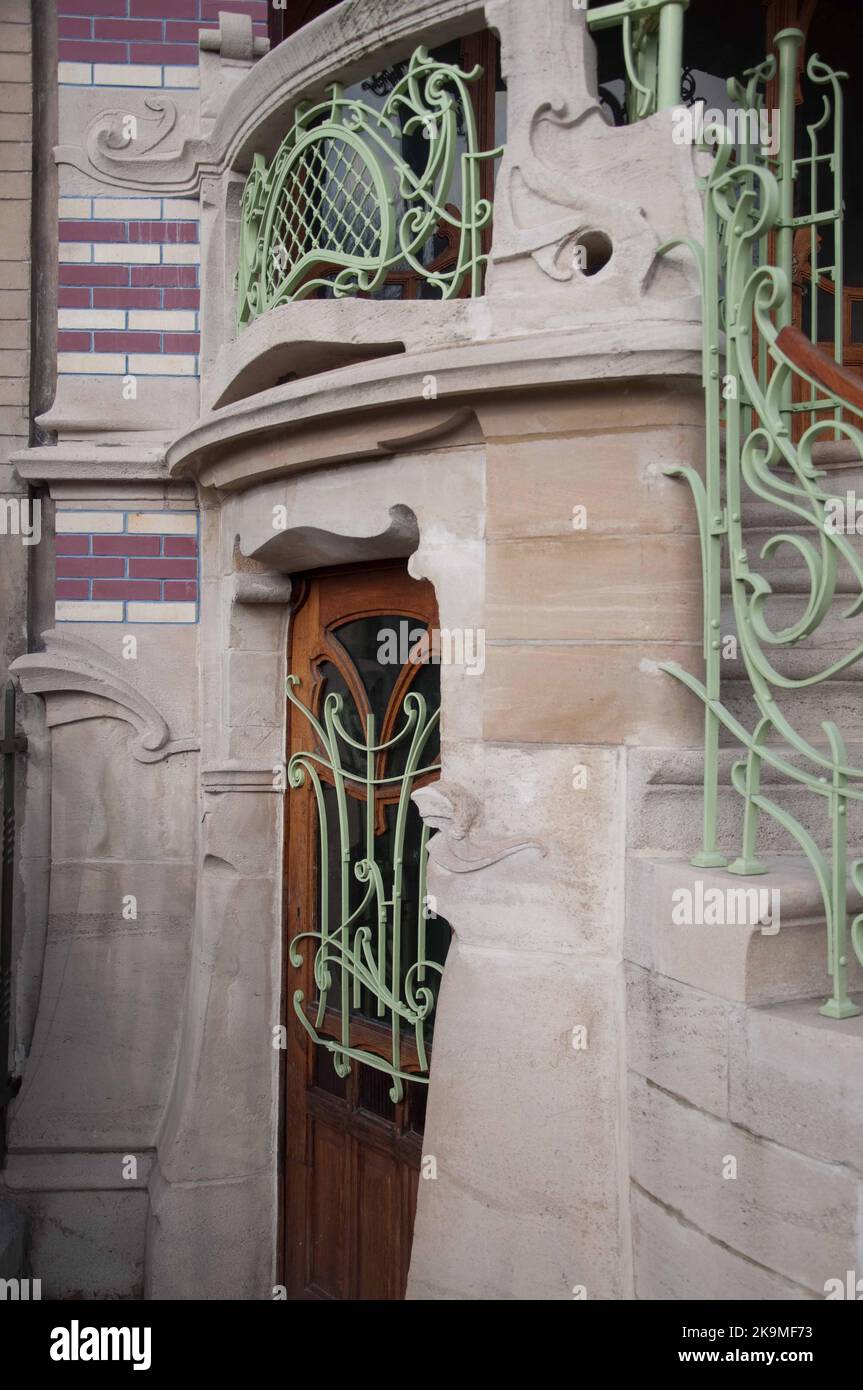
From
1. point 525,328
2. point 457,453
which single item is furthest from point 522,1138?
point 525,328

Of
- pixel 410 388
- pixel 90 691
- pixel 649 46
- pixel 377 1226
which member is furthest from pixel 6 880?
pixel 649 46

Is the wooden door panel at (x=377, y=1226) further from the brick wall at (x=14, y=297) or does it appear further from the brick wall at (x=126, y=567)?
the brick wall at (x=14, y=297)

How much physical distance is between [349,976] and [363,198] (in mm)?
2502

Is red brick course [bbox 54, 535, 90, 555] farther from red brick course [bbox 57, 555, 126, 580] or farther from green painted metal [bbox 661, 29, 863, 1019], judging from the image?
green painted metal [bbox 661, 29, 863, 1019]

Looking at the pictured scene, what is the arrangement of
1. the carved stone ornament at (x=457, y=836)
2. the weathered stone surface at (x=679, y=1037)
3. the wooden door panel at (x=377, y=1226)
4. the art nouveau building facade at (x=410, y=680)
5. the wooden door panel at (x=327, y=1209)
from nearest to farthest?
A: the weathered stone surface at (x=679, y=1037), the art nouveau building facade at (x=410, y=680), the carved stone ornament at (x=457, y=836), the wooden door panel at (x=377, y=1226), the wooden door panel at (x=327, y=1209)

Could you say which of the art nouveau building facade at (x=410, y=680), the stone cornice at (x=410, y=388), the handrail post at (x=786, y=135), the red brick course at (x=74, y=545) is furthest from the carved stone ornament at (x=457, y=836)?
the red brick course at (x=74, y=545)

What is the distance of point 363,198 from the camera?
3812 mm

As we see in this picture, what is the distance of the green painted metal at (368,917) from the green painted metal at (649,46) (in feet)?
5.86

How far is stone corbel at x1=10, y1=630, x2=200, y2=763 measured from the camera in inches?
187

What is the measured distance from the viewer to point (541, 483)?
124 inches

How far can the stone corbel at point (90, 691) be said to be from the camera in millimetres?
4762

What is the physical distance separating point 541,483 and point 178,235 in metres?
2.33

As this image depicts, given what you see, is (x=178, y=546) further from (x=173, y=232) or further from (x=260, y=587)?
(x=173, y=232)

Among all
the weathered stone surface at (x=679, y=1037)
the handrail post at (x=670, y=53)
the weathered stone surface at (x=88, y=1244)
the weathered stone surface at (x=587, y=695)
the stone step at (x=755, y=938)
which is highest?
the handrail post at (x=670, y=53)
